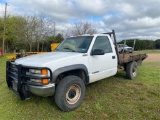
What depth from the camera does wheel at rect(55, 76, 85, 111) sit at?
12.7 ft

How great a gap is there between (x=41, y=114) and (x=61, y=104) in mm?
587

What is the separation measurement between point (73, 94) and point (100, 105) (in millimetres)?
807

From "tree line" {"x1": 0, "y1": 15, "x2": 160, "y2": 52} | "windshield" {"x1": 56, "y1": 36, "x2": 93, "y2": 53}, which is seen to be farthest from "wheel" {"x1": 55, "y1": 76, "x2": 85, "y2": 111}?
"tree line" {"x1": 0, "y1": 15, "x2": 160, "y2": 52}

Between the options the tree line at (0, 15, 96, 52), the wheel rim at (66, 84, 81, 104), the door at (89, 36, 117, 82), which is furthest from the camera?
the tree line at (0, 15, 96, 52)

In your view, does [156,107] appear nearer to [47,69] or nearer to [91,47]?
[91,47]

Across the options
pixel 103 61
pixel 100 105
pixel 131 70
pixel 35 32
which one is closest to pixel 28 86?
pixel 100 105

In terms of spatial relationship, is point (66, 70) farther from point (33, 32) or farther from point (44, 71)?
point (33, 32)

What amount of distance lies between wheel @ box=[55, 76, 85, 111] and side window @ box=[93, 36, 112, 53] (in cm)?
127

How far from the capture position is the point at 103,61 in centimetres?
497

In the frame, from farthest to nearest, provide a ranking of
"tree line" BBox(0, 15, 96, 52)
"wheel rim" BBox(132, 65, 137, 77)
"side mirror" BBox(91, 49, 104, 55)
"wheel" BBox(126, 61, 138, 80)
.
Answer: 1. "tree line" BBox(0, 15, 96, 52)
2. "wheel rim" BBox(132, 65, 137, 77)
3. "wheel" BBox(126, 61, 138, 80)
4. "side mirror" BBox(91, 49, 104, 55)

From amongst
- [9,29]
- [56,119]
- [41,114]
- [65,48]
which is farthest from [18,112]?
[9,29]

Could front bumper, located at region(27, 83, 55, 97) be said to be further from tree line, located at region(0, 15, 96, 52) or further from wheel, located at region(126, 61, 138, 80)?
tree line, located at region(0, 15, 96, 52)

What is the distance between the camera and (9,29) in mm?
37969

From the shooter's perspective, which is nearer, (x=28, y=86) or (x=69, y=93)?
(x=28, y=86)
